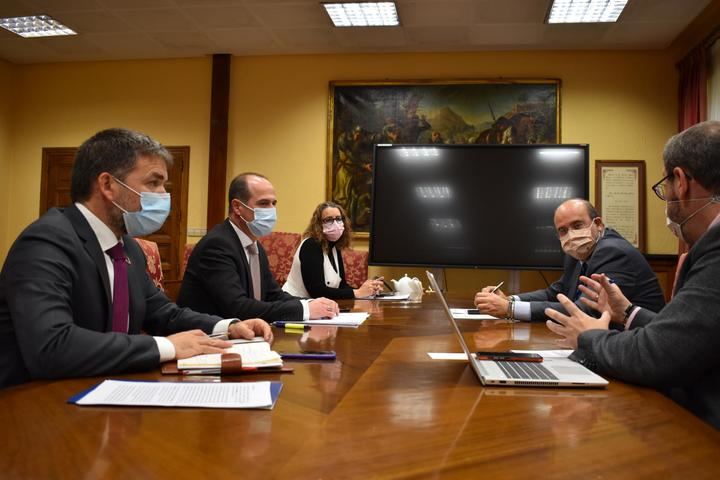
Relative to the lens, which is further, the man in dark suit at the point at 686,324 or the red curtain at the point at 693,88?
the red curtain at the point at 693,88

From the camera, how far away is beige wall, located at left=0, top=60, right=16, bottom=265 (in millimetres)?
6168

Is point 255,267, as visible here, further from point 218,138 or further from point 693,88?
point 693,88

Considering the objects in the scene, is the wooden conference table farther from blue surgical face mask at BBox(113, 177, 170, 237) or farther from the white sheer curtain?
the white sheer curtain

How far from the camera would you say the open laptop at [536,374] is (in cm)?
119

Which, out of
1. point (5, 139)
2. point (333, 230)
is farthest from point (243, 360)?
point (5, 139)

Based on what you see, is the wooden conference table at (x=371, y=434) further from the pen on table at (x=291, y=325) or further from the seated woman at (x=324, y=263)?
the seated woman at (x=324, y=263)

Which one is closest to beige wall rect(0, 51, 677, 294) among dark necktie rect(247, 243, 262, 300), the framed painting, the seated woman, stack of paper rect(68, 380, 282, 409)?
the framed painting

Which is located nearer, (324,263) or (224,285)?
(224,285)

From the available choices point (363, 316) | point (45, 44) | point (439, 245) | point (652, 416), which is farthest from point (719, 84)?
point (45, 44)

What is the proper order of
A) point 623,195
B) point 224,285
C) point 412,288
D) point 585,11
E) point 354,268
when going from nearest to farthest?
point 224,285 < point 412,288 < point 585,11 < point 354,268 < point 623,195

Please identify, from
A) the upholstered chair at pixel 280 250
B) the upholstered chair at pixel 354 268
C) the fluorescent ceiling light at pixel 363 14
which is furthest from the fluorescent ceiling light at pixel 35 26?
the upholstered chair at pixel 354 268

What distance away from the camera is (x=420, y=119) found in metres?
5.56

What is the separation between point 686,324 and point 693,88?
14.8ft

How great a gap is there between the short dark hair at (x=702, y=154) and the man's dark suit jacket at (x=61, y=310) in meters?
1.39
